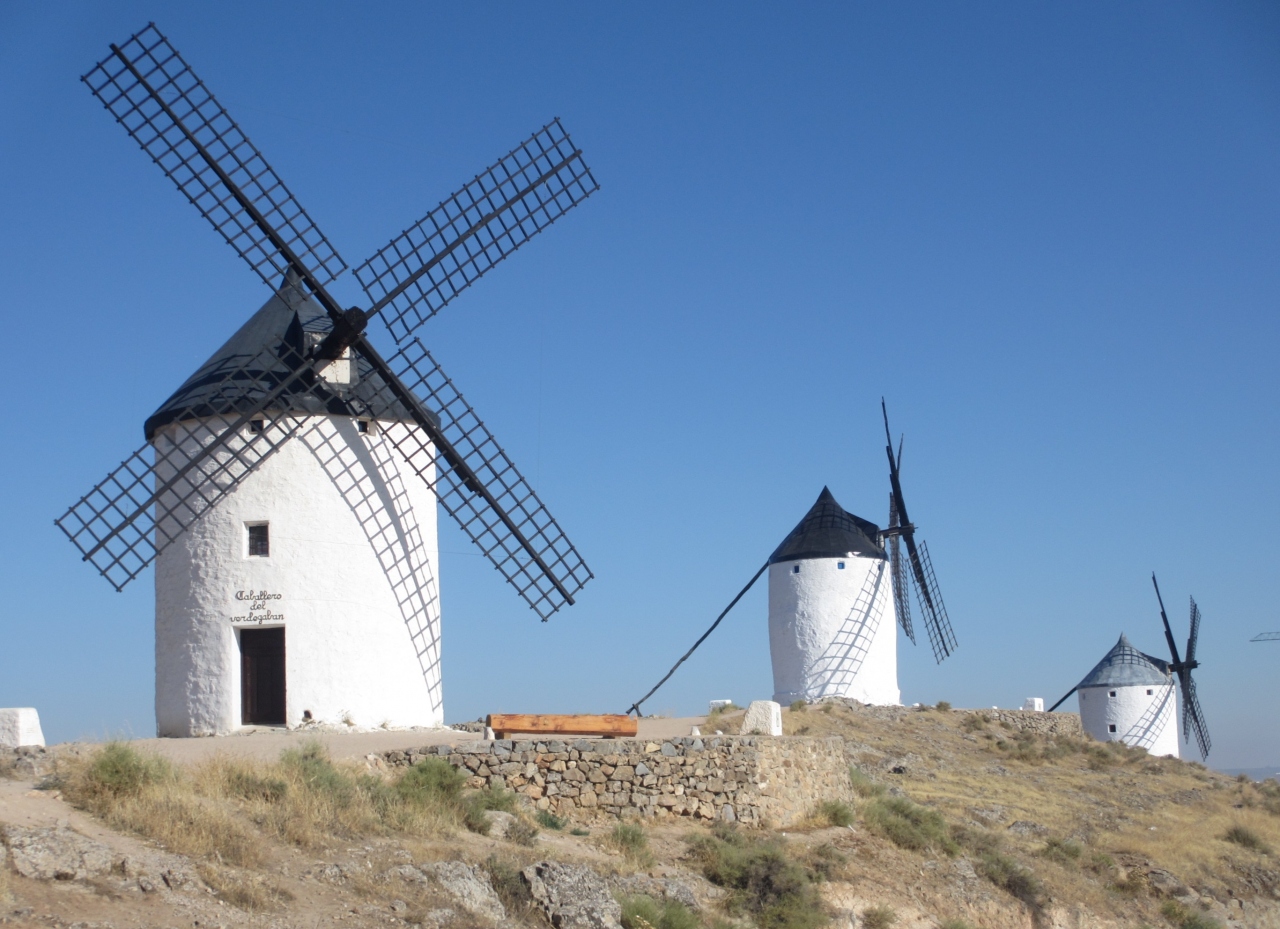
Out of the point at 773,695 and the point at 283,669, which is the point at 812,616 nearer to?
the point at 773,695

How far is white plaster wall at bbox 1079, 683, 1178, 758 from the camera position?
115ft

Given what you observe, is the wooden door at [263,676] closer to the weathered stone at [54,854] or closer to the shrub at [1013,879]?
the weathered stone at [54,854]

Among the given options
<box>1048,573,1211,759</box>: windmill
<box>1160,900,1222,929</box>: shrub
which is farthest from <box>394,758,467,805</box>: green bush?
<box>1048,573,1211,759</box>: windmill

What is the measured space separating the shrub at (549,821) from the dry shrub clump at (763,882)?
4.06ft

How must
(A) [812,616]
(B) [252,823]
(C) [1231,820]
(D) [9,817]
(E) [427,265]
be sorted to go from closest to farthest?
(D) [9,817] < (B) [252,823] < (E) [427,265] < (C) [1231,820] < (A) [812,616]

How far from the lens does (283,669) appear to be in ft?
53.8

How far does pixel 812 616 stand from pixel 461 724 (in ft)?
42.8

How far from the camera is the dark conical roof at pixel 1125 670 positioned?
3556cm

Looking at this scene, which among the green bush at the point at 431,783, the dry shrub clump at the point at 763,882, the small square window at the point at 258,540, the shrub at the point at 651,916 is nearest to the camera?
the shrub at the point at 651,916

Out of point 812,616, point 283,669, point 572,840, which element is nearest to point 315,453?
point 283,669

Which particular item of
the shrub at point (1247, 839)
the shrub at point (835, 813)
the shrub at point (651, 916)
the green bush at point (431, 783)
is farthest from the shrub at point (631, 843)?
the shrub at point (1247, 839)

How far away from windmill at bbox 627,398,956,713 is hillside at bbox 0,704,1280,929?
8.48 meters

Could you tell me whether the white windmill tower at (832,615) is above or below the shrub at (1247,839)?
above

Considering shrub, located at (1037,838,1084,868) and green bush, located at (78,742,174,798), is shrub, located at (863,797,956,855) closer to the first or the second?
shrub, located at (1037,838,1084,868)
